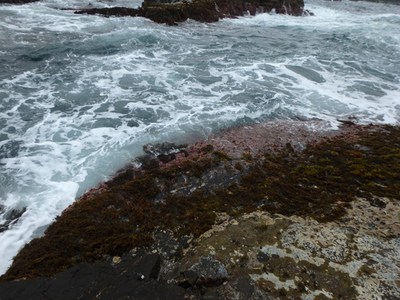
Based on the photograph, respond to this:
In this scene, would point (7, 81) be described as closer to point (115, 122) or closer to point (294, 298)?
point (115, 122)

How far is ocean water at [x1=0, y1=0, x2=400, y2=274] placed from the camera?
337 inches

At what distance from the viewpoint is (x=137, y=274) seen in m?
5.06

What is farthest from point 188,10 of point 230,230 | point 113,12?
point 230,230

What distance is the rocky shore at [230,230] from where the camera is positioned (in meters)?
5.05

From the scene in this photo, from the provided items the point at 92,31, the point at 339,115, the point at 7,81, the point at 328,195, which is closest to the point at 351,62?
the point at 339,115

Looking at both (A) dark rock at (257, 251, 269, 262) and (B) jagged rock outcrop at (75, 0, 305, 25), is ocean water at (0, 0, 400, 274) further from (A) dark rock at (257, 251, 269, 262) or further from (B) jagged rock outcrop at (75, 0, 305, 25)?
(A) dark rock at (257, 251, 269, 262)

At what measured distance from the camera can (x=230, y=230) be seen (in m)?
6.22

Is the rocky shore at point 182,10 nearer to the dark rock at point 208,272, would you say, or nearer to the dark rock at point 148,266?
the dark rock at point 148,266

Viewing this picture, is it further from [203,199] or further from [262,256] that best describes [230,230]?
[203,199]

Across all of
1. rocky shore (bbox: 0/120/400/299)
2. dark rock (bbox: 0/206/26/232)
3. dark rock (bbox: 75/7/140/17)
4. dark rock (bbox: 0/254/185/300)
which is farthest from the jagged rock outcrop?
dark rock (bbox: 0/254/185/300)

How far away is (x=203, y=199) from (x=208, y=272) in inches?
Answer: 84.0

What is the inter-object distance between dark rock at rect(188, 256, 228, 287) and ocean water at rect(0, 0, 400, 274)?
323 cm

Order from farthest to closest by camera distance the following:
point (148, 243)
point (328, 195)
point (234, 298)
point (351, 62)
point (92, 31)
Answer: point (92, 31) < point (351, 62) < point (328, 195) < point (148, 243) < point (234, 298)

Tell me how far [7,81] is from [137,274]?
1112 cm
